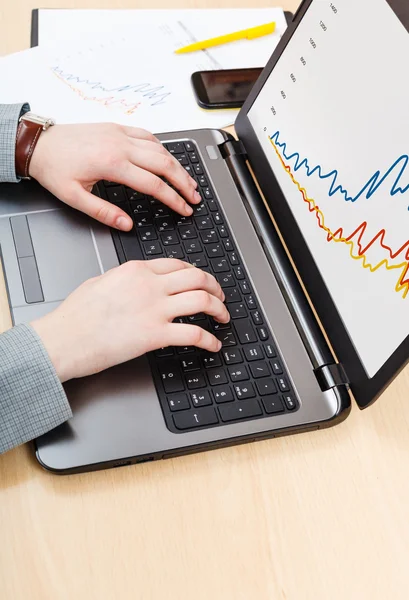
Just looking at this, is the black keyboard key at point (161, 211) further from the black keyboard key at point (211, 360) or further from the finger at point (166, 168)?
the black keyboard key at point (211, 360)

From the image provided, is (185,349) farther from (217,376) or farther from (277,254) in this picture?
(277,254)

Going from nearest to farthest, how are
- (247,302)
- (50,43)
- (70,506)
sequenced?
(70,506), (247,302), (50,43)

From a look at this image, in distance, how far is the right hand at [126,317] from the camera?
0.54 meters

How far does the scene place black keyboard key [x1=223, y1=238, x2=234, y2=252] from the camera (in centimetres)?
67

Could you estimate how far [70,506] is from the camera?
19.8 inches

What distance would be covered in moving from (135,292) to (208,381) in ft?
0.34

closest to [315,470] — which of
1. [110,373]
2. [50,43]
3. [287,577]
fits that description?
[287,577]

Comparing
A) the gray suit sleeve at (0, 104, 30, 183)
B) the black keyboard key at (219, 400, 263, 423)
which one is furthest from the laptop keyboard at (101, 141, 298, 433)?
the gray suit sleeve at (0, 104, 30, 183)

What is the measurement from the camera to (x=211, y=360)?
581mm

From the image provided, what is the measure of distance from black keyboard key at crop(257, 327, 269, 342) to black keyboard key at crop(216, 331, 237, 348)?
27 millimetres

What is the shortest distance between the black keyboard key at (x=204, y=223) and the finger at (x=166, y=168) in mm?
21

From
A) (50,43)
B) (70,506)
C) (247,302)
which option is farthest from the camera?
(50,43)

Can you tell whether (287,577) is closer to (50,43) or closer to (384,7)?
(384,7)

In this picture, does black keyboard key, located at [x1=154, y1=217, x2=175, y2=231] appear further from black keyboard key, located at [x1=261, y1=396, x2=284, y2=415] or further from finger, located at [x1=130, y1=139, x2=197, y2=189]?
black keyboard key, located at [x1=261, y1=396, x2=284, y2=415]
